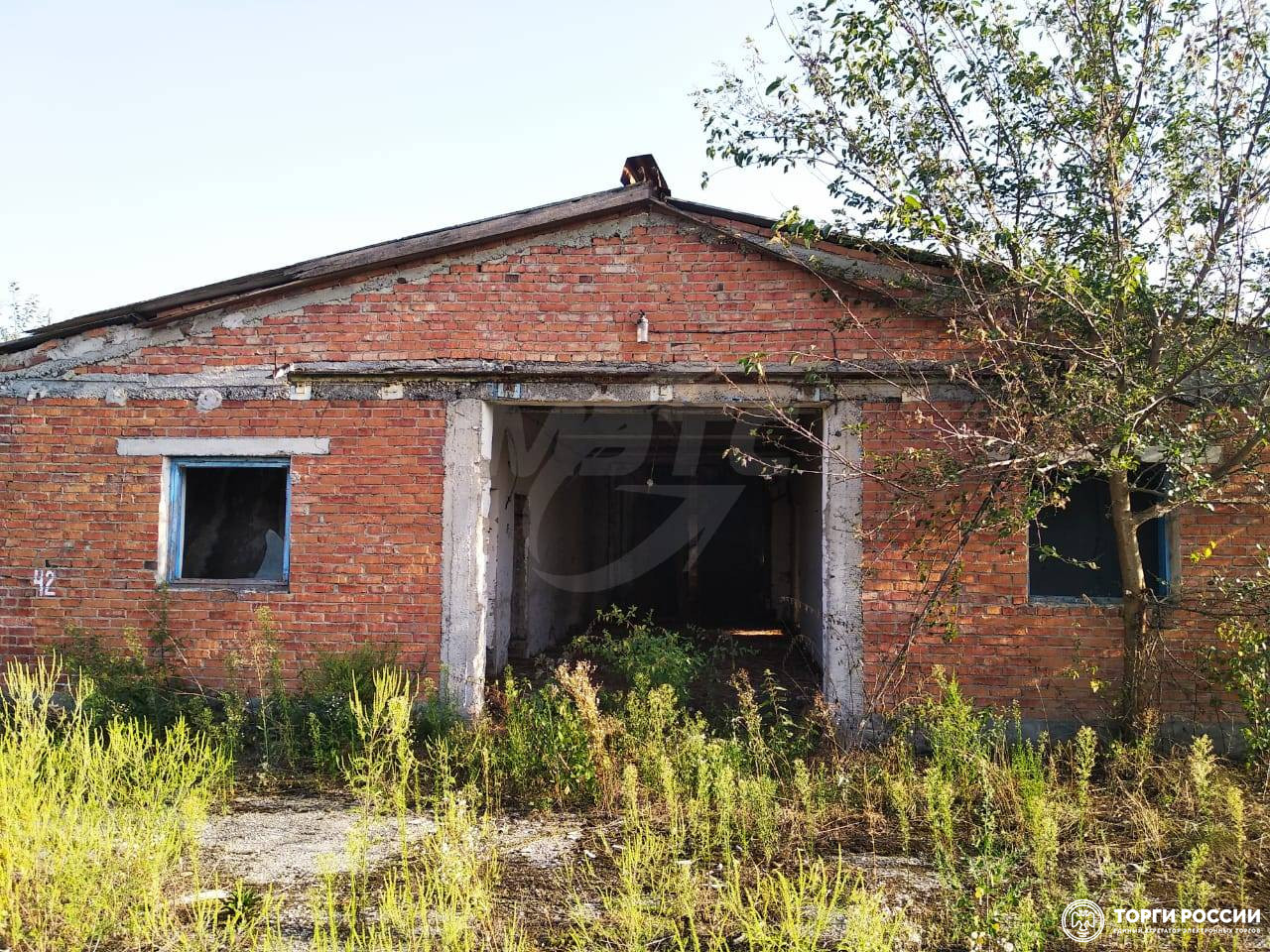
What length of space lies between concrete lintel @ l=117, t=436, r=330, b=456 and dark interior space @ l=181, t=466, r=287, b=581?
378mm

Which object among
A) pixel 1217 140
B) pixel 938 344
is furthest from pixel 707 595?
pixel 1217 140

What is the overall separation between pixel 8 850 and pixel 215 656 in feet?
10.4

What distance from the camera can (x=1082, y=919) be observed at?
12.1 feet

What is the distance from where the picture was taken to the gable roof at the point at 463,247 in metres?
6.61

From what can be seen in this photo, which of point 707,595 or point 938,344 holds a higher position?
point 938,344

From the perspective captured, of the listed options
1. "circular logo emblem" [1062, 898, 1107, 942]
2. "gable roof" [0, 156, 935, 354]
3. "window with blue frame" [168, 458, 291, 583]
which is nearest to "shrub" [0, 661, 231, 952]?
"window with blue frame" [168, 458, 291, 583]

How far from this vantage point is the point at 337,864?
446 cm

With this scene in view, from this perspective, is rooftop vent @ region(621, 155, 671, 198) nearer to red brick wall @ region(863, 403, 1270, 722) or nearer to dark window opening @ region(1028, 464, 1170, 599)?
red brick wall @ region(863, 403, 1270, 722)

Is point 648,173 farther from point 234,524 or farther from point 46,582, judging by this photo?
point 46,582

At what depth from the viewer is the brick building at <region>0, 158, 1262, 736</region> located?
21.5ft

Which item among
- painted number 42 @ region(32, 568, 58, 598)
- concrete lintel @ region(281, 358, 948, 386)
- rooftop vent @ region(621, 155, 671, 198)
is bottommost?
painted number 42 @ region(32, 568, 58, 598)

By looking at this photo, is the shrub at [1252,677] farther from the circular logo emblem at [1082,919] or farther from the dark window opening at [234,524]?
the dark window opening at [234,524]

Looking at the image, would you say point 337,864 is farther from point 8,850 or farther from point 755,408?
point 755,408

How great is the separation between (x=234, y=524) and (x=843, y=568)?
4.86 metres
